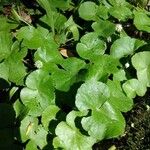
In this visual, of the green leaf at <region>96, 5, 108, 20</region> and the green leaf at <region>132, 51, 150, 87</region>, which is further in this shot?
the green leaf at <region>96, 5, 108, 20</region>

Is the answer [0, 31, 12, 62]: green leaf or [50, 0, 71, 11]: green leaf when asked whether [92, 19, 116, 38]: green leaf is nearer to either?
[50, 0, 71, 11]: green leaf

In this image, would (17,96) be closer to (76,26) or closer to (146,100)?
(76,26)

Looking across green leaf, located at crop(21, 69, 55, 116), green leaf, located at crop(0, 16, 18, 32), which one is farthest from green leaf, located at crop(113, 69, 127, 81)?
green leaf, located at crop(0, 16, 18, 32)

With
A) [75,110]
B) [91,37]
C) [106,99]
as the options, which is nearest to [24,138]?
[75,110]

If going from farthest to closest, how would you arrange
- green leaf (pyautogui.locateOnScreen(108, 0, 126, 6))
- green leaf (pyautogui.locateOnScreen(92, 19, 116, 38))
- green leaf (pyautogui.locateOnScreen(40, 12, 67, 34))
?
green leaf (pyautogui.locateOnScreen(108, 0, 126, 6))
green leaf (pyautogui.locateOnScreen(40, 12, 67, 34))
green leaf (pyautogui.locateOnScreen(92, 19, 116, 38))

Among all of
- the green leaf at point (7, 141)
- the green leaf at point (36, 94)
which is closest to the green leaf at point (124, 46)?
the green leaf at point (36, 94)

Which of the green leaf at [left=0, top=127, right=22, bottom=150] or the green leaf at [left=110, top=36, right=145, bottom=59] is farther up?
the green leaf at [left=110, top=36, right=145, bottom=59]

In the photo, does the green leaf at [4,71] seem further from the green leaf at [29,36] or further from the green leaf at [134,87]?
the green leaf at [134,87]
